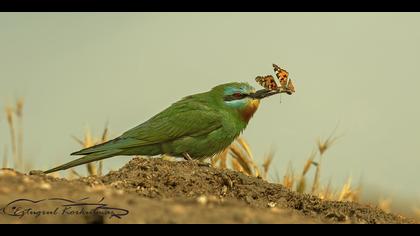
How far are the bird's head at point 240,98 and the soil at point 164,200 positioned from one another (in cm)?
136

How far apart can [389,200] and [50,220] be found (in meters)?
5.82

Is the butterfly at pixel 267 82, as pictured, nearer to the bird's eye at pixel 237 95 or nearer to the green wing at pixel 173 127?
the bird's eye at pixel 237 95

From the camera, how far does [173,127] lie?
8.08 metres

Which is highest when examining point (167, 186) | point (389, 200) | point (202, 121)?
point (202, 121)

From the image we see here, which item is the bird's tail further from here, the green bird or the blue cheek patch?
the blue cheek patch

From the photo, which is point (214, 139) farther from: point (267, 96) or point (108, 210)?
point (108, 210)

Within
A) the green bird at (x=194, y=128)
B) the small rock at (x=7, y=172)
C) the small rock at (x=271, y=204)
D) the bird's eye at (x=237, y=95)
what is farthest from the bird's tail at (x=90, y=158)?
the small rock at (x=271, y=204)

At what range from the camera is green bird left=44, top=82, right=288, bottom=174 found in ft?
26.3

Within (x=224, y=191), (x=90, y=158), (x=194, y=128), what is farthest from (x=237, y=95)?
(x=224, y=191)

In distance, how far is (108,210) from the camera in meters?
4.58
